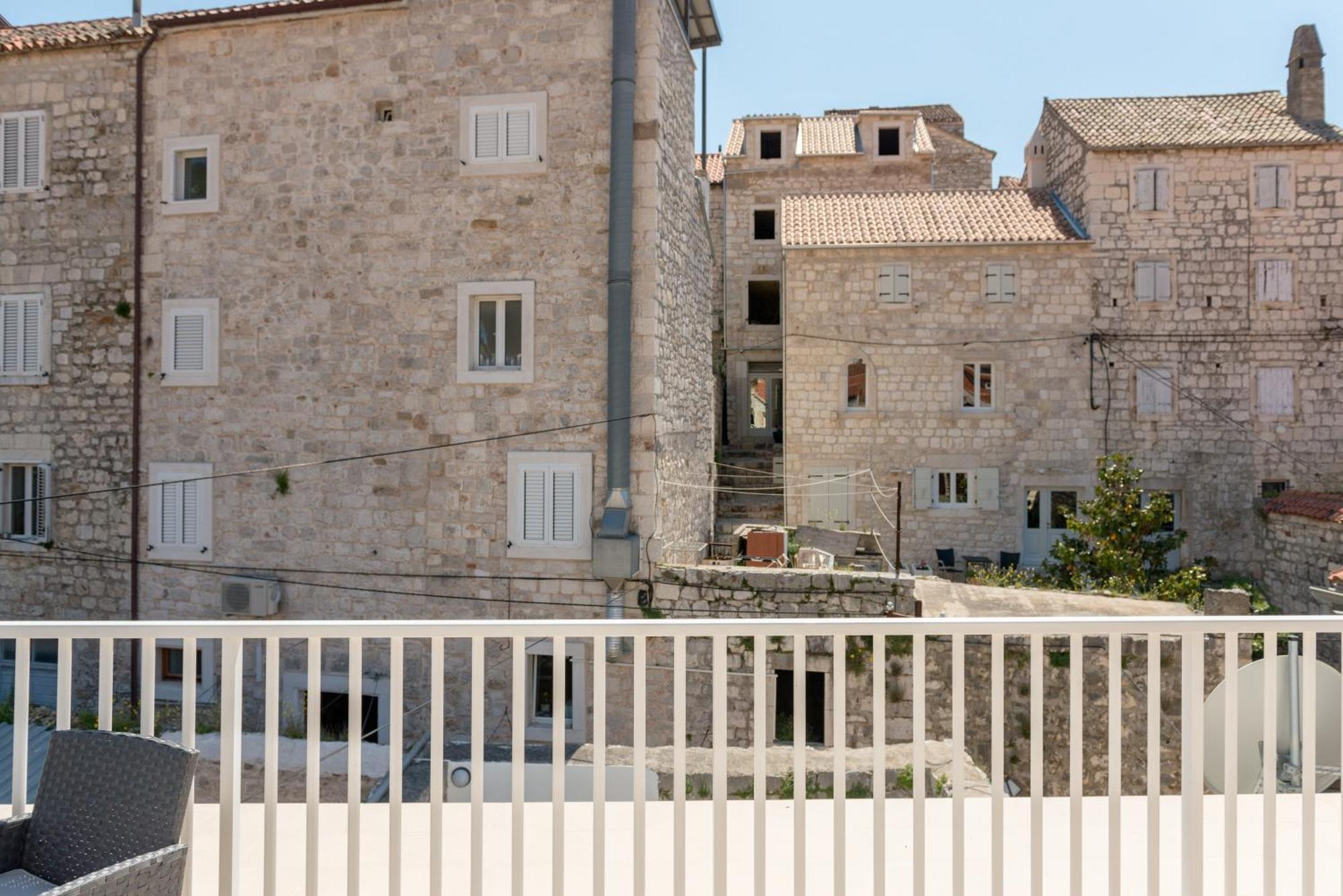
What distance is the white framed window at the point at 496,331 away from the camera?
10.6 m

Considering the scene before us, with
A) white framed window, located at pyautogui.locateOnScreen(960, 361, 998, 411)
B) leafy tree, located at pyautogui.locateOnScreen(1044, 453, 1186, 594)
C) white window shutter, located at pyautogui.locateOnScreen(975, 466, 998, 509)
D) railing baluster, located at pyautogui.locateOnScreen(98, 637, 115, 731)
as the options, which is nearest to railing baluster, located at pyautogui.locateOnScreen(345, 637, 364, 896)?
railing baluster, located at pyautogui.locateOnScreen(98, 637, 115, 731)

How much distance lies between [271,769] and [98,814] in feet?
1.28

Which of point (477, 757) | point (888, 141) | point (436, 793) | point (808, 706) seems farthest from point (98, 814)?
point (888, 141)

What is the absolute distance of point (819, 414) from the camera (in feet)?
59.7

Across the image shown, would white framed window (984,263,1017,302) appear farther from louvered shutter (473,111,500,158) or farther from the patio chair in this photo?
the patio chair

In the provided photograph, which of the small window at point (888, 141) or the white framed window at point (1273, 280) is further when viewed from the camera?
the small window at point (888, 141)

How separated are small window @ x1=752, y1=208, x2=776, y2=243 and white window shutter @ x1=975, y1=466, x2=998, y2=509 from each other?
9.17 m

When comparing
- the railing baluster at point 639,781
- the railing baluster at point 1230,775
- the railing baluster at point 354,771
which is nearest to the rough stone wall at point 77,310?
the railing baluster at point 354,771

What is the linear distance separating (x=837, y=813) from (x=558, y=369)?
8.50m

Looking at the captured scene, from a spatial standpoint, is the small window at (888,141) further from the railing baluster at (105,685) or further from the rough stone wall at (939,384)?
the railing baluster at (105,685)

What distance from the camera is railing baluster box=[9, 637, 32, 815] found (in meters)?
2.46

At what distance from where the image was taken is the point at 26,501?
12.2 meters

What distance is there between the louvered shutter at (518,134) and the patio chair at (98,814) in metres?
9.25

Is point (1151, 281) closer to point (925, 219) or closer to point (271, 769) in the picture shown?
point (925, 219)
